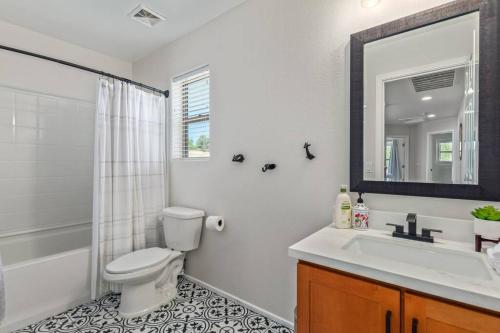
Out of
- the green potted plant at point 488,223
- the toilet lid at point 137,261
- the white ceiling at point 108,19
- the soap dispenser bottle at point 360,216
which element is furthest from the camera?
the white ceiling at point 108,19

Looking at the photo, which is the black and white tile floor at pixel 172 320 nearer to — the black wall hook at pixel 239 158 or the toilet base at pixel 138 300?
the toilet base at pixel 138 300

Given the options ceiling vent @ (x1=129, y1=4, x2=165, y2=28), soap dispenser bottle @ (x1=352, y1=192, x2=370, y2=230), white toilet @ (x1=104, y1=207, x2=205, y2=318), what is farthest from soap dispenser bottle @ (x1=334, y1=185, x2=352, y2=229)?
ceiling vent @ (x1=129, y1=4, x2=165, y2=28)

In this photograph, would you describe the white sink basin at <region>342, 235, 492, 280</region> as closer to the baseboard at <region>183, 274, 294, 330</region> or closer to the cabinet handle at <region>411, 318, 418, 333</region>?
the cabinet handle at <region>411, 318, 418, 333</region>

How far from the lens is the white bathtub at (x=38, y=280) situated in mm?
1706

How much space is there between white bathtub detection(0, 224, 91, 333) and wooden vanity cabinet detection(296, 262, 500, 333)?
1904 mm

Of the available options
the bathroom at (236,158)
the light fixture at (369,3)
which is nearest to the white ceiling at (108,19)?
the bathroom at (236,158)

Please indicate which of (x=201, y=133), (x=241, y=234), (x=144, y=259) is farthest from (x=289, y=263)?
(x=201, y=133)

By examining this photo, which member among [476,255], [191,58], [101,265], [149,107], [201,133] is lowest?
[101,265]

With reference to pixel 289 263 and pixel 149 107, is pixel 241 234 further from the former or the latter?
pixel 149 107

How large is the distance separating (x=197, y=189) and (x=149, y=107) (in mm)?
938

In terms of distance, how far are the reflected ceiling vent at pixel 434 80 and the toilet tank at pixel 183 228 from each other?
1.81 m

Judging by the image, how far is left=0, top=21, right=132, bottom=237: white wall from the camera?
223 cm

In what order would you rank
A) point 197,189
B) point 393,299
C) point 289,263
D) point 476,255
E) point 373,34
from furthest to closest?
point 197,189, point 289,263, point 373,34, point 476,255, point 393,299

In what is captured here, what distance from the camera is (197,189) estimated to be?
231 cm
